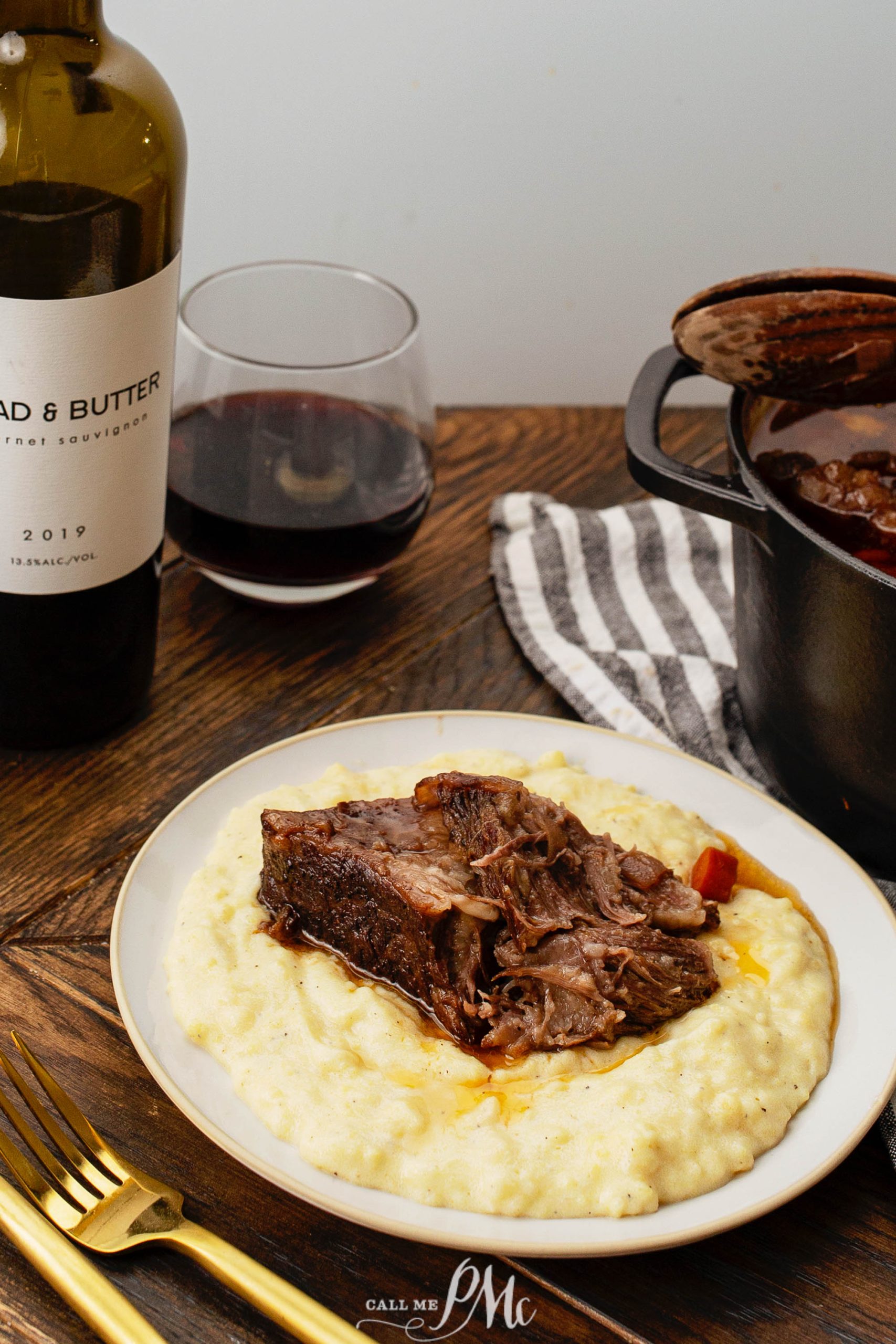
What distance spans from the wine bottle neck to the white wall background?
1.23 metres

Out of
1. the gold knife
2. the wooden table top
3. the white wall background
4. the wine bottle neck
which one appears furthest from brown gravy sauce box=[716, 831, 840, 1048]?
the white wall background

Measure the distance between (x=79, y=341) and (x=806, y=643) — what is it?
0.91 m

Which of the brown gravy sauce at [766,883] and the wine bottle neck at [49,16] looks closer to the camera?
the wine bottle neck at [49,16]

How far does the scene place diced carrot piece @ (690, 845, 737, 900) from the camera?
1519mm

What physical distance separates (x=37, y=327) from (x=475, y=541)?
1120 mm

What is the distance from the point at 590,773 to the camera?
5.66 ft

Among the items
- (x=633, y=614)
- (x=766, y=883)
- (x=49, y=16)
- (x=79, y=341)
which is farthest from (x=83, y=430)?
(x=633, y=614)

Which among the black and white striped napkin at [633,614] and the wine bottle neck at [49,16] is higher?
the wine bottle neck at [49,16]

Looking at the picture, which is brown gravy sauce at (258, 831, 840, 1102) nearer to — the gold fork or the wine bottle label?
the gold fork

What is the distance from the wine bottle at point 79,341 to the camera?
1381 mm

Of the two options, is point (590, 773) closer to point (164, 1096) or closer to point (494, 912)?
point (494, 912)

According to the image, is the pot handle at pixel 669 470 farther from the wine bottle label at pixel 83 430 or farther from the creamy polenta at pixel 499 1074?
the wine bottle label at pixel 83 430

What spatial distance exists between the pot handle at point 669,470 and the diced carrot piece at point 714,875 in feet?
1.29

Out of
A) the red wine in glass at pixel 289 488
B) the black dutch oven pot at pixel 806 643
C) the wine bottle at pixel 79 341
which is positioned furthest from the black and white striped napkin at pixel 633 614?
the wine bottle at pixel 79 341
